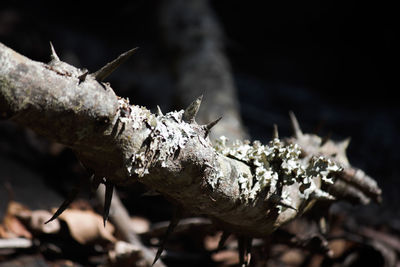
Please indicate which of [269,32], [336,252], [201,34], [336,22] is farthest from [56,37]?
[336,252]

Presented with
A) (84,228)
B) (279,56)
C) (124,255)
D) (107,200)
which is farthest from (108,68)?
(279,56)

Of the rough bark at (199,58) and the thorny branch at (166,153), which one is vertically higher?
the rough bark at (199,58)

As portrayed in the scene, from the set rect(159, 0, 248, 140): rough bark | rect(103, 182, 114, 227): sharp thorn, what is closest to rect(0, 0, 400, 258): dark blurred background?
rect(159, 0, 248, 140): rough bark

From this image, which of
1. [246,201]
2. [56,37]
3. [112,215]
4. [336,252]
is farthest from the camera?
[56,37]

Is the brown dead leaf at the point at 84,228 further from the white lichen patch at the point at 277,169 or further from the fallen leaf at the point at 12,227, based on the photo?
the white lichen patch at the point at 277,169

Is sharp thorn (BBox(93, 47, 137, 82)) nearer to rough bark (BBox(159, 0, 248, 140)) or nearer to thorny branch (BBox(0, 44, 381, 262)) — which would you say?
thorny branch (BBox(0, 44, 381, 262))

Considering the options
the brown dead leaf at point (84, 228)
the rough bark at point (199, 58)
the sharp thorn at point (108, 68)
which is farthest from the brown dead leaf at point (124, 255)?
the rough bark at point (199, 58)

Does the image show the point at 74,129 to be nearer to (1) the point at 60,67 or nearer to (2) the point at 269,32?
(1) the point at 60,67

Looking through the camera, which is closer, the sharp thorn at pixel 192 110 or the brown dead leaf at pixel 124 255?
the sharp thorn at pixel 192 110
